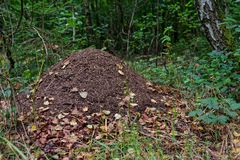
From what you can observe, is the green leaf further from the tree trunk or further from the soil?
the tree trunk

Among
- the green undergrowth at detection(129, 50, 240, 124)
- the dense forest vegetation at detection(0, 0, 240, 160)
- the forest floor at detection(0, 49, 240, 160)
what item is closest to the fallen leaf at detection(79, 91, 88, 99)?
the forest floor at detection(0, 49, 240, 160)

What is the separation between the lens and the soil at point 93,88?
3.39 metres

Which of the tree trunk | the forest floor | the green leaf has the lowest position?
the forest floor

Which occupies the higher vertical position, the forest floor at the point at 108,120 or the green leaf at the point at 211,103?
the green leaf at the point at 211,103

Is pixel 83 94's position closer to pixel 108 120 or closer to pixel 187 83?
pixel 108 120

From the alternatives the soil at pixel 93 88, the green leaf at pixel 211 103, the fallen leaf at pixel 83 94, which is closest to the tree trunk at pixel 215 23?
the soil at pixel 93 88

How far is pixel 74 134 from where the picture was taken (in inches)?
119

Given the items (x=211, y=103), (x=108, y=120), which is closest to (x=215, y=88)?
(x=211, y=103)

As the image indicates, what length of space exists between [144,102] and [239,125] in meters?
1.01

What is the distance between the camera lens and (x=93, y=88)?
354cm

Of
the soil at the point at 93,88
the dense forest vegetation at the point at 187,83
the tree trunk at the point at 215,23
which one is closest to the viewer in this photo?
the dense forest vegetation at the point at 187,83

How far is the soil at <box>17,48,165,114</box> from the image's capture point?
11.1ft

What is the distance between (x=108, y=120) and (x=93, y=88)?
1.60ft

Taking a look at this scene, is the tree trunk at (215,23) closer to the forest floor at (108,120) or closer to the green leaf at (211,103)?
the forest floor at (108,120)
